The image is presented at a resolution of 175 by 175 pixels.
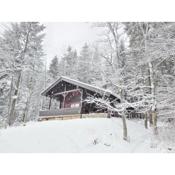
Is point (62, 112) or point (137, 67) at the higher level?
point (137, 67)

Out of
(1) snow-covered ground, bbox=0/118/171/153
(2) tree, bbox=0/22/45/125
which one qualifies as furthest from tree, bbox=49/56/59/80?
(1) snow-covered ground, bbox=0/118/171/153

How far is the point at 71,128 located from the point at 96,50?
10.6 ft

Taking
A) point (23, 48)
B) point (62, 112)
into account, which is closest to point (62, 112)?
point (62, 112)

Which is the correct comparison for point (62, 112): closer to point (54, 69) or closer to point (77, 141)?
point (77, 141)

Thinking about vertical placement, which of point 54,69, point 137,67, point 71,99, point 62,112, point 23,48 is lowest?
point 62,112

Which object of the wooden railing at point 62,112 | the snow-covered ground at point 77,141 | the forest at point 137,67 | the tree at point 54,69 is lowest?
the snow-covered ground at point 77,141

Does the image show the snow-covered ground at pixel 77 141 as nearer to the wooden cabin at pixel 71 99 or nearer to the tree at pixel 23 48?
the wooden cabin at pixel 71 99

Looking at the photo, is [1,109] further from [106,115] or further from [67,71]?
[106,115]

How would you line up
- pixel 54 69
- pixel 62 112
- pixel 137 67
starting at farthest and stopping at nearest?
pixel 54 69
pixel 62 112
pixel 137 67

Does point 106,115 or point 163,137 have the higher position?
point 106,115

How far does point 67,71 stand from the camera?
17125mm

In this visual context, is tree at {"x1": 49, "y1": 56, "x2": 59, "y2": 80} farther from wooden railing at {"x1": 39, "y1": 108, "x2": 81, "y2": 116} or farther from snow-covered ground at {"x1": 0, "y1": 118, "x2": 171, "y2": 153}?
snow-covered ground at {"x1": 0, "y1": 118, "x2": 171, "y2": 153}

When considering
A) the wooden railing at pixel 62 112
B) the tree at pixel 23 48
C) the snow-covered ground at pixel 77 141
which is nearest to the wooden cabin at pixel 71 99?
the wooden railing at pixel 62 112
